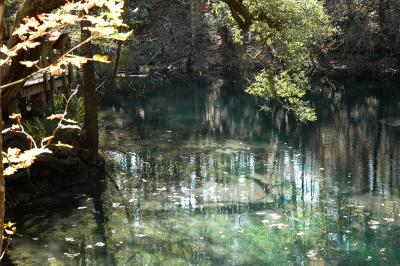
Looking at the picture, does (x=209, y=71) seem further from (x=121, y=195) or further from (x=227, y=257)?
(x=227, y=257)

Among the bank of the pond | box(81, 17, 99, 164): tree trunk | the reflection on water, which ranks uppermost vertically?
box(81, 17, 99, 164): tree trunk

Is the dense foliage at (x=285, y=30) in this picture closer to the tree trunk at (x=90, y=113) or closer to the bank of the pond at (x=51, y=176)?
the tree trunk at (x=90, y=113)

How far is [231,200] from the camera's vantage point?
43.8 feet

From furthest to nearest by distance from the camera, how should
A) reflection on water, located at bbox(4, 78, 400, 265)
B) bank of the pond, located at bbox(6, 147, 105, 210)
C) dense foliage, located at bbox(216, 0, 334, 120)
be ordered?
dense foliage, located at bbox(216, 0, 334, 120), bank of the pond, located at bbox(6, 147, 105, 210), reflection on water, located at bbox(4, 78, 400, 265)

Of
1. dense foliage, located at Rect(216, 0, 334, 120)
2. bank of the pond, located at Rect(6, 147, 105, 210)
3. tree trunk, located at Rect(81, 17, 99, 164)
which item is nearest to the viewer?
bank of the pond, located at Rect(6, 147, 105, 210)

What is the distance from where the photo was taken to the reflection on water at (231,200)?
1015 centimetres

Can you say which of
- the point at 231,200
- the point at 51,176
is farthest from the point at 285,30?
the point at 51,176

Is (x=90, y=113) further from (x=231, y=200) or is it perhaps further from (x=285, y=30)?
(x=285, y=30)

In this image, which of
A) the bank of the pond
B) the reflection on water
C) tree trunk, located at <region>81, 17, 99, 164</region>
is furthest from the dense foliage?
the bank of the pond

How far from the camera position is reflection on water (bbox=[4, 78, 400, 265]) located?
33.3 feet

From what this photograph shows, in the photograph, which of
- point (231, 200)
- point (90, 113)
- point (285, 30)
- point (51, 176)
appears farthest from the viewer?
point (285, 30)

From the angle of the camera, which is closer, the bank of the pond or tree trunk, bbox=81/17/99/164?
the bank of the pond

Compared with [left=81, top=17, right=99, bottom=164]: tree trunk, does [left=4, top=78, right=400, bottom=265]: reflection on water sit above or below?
below

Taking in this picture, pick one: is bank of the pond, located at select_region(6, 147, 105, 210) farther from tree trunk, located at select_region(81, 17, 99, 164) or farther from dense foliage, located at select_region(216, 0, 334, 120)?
dense foliage, located at select_region(216, 0, 334, 120)
